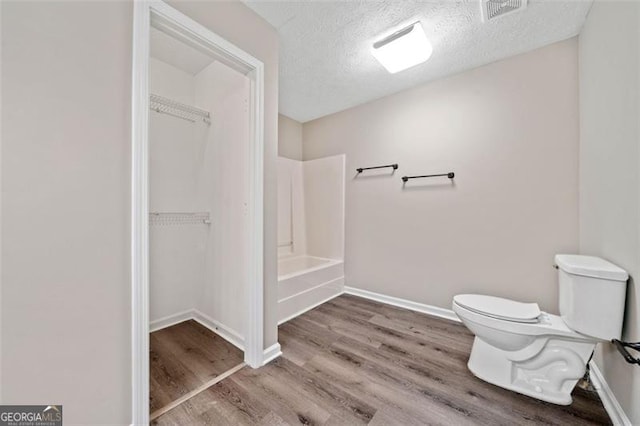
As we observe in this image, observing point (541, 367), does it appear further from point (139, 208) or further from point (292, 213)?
point (292, 213)

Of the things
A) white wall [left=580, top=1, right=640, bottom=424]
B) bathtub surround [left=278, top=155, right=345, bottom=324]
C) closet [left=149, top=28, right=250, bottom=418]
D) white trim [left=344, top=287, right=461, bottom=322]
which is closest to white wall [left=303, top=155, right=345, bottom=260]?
bathtub surround [left=278, top=155, right=345, bottom=324]

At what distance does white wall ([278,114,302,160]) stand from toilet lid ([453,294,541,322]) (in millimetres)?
2624

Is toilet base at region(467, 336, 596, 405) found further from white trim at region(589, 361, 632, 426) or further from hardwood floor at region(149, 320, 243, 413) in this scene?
hardwood floor at region(149, 320, 243, 413)

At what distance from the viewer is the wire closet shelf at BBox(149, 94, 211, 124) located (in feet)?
6.95

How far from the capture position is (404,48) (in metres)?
1.86

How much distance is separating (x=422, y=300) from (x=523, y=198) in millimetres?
1305

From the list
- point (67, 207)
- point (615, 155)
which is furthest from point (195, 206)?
point (615, 155)

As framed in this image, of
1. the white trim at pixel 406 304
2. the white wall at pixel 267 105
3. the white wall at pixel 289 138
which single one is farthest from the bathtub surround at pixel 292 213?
the white wall at pixel 267 105

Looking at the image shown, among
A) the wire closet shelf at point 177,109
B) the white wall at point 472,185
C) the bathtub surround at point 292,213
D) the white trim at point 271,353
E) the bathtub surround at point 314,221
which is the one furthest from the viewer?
the bathtub surround at point 292,213

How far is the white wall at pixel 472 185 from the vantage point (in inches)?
74.3

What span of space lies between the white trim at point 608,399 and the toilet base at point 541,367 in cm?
15

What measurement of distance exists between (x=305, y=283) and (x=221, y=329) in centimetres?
88

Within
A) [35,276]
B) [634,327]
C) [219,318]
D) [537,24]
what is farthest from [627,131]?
[219,318]

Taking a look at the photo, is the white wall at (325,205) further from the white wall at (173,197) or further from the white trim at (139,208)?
the white trim at (139,208)
